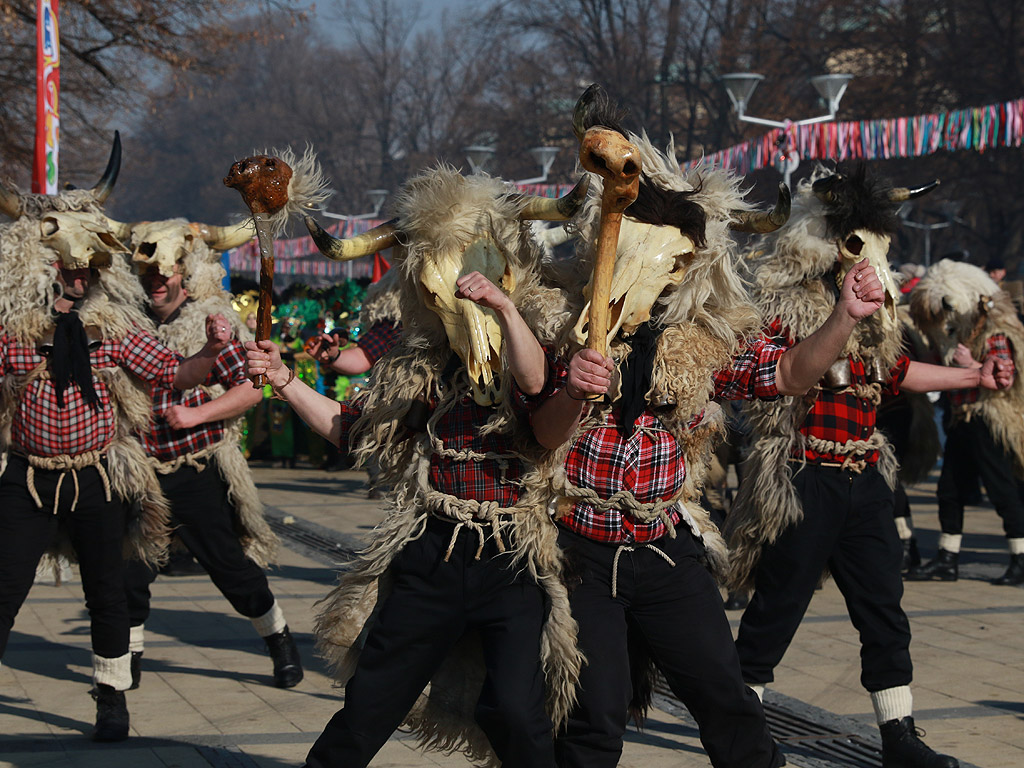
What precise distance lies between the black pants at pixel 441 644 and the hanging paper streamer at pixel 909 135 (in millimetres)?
10226

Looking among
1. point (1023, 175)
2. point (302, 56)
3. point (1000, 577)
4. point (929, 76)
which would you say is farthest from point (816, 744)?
point (302, 56)

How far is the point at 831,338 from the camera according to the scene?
337cm

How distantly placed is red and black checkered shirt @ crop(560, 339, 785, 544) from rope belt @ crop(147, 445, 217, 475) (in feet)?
9.33

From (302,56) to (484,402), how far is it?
196ft

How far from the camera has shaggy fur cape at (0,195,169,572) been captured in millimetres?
4746

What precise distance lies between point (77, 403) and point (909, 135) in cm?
1166

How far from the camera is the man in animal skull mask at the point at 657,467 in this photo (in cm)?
325

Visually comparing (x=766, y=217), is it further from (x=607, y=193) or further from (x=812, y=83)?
(x=812, y=83)

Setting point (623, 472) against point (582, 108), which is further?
point (623, 472)

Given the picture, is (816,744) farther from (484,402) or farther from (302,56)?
(302,56)

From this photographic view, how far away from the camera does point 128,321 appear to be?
4.96 metres

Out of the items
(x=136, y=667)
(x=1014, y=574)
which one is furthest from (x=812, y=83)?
(x=136, y=667)

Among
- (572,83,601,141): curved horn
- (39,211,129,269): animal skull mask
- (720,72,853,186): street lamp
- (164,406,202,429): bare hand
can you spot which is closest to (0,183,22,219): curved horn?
(39,211,129,269): animal skull mask

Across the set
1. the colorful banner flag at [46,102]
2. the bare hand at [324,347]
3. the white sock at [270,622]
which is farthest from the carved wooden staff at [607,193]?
the colorful banner flag at [46,102]
